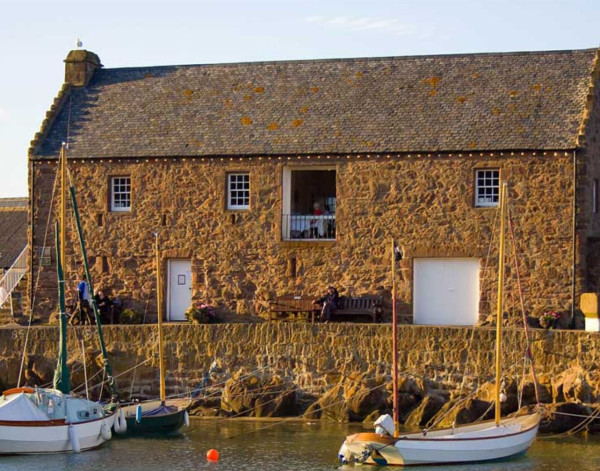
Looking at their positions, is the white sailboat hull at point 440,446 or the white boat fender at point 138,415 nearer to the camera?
the white sailboat hull at point 440,446

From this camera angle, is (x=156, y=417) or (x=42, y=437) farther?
(x=156, y=417)

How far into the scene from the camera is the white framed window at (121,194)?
4003cm

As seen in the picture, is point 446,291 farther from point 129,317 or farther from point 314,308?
point 129,317

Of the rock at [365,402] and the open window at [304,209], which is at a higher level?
the open window at [304,209]

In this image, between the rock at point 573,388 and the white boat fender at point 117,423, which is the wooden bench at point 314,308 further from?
the white boat fender at point 117,423

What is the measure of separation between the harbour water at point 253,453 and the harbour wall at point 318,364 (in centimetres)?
134

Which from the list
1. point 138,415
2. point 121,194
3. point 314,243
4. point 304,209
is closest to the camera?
point 138,415

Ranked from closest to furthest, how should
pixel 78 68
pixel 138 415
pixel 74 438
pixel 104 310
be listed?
pixel 74 438
pixel 138 415
pixel 104 310
pixel 78 68

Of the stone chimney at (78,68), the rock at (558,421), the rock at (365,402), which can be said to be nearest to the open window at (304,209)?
the rock at (365,402)

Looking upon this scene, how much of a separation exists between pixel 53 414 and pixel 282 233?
995 cm

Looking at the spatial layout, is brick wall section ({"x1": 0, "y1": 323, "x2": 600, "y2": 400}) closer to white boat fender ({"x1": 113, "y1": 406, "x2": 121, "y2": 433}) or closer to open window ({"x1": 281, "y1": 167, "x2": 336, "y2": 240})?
white boat fender ({"x1": 113, "y1": 406, "x2": 121, "y2": 433})

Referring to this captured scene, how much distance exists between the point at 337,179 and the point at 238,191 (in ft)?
9.67

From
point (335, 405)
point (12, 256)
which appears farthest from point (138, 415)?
point (12, 256)

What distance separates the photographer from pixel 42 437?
101ft
